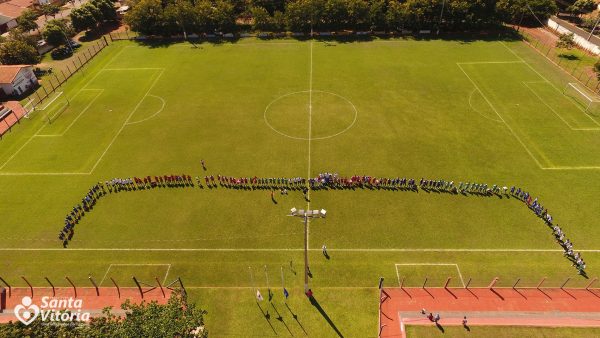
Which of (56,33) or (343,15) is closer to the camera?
(56,33)

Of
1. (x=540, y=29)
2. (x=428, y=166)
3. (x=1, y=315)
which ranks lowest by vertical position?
(x=1, y=315)

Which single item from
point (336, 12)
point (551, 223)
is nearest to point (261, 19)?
point (336, 12)

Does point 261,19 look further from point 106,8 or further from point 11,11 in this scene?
point 11,11

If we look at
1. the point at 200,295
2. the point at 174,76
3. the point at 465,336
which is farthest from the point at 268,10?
the point at 465,336

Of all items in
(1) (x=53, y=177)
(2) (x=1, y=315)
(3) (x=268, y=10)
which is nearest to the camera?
(2) (x=1, y=315)

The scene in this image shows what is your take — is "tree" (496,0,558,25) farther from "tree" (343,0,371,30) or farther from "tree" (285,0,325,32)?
"tree" (285,0,325,32)

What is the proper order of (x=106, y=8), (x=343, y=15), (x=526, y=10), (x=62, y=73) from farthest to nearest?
(x=106, y=8) → (x=343, y=15) → (x=526, y=10) → (x=62, y=73)

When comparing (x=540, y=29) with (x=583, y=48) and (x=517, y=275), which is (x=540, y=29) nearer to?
(x=583, y=48)
